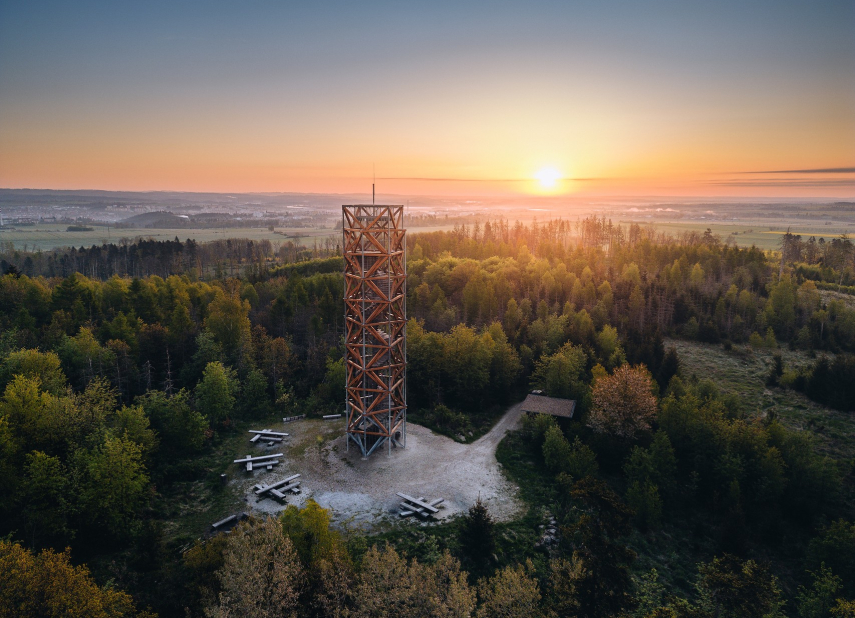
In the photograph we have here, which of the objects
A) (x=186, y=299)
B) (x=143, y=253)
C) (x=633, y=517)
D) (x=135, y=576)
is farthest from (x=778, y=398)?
(x=143, y=253)

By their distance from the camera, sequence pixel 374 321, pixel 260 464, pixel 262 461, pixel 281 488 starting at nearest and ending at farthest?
pixel 281 488, pixel 260 464, pixel 262 461, pixel 374 321

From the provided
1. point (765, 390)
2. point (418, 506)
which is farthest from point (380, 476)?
point (765, 390)

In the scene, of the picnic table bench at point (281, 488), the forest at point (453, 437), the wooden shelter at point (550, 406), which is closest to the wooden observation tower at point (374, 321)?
the picnic table bench at point (281, 488)

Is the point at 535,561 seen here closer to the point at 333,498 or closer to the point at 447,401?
the point at 333,498

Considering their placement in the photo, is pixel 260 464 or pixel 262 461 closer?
pixel 260 464

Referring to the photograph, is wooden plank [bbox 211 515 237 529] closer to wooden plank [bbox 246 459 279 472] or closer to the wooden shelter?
wooden plank [bbox 246 459 279 472]

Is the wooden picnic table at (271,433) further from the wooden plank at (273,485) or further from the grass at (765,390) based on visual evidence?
the grass at (765,390)

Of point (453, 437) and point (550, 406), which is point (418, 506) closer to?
point (453, 437)
